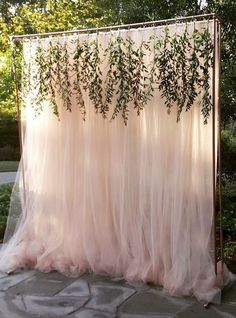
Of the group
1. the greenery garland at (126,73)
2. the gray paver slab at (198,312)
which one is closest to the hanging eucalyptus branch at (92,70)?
the greenery garland at (126,73)

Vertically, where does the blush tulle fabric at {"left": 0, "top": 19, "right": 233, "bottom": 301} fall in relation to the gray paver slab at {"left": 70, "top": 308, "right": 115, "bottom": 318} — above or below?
above

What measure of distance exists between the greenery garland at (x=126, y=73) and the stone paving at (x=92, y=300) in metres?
1.33

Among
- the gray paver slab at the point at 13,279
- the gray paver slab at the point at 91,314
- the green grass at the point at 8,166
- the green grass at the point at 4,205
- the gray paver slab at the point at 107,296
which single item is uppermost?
the green grass at the point at 8,166

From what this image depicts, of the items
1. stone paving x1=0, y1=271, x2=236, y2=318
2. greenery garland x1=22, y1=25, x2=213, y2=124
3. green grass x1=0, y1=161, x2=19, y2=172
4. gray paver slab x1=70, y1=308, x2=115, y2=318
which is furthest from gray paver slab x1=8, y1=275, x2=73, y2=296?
green grass x1=0, y1=161, x2=19, y2=172

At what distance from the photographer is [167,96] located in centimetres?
321

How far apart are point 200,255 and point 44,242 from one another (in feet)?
4.71

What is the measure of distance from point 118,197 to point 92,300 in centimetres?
83

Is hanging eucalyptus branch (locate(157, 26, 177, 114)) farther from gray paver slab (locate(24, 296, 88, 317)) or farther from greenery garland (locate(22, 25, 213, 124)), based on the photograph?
gray paver slab (locate(24, 296, 88, 317))

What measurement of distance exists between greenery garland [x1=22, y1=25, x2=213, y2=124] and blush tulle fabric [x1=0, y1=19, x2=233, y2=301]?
0.08 metres

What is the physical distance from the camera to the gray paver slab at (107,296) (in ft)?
10.2

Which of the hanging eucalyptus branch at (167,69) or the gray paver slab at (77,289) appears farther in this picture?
the gray paver slab at (77,289)

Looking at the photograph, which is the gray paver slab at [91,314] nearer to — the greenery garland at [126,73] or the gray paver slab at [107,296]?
the gray paver slab at [107,296]

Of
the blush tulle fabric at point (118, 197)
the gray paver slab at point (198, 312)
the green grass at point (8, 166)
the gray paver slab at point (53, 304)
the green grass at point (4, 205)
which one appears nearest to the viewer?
the gray paver slab at point (198, 312)

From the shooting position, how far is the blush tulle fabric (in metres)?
3.23
